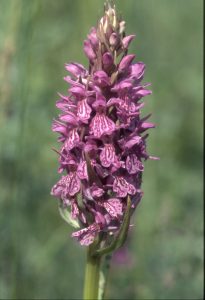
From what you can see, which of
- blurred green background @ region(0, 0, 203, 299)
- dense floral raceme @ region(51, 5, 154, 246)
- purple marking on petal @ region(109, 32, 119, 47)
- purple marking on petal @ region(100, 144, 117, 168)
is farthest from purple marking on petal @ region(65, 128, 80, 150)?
blurred green background @ region(0, 0, 203, 299)

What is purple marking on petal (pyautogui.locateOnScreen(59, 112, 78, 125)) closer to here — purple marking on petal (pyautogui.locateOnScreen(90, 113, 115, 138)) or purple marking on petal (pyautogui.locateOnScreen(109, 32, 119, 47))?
purple marking on petal (pyautogui.locateOnScreen(90, 113, 115, 138))

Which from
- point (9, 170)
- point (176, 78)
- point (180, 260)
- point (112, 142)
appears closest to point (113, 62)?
point (112, 142)

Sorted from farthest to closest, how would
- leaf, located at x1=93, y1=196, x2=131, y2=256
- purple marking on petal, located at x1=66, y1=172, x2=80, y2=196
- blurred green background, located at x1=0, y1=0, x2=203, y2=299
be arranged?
blurred green background, located at x1=0, y1=0, x2=203, y2=299
purple marking on petal, located at x1=66, y1=172, x2=80, y2=196
leaf, located at x1=93, y1=196, x2=131, y2=256

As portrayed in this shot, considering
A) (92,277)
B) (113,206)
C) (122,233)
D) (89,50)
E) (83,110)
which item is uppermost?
(89,50)

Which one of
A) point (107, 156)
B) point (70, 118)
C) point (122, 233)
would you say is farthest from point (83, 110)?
point (122, 233)

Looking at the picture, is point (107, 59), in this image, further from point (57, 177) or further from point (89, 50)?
point (57, 177)
